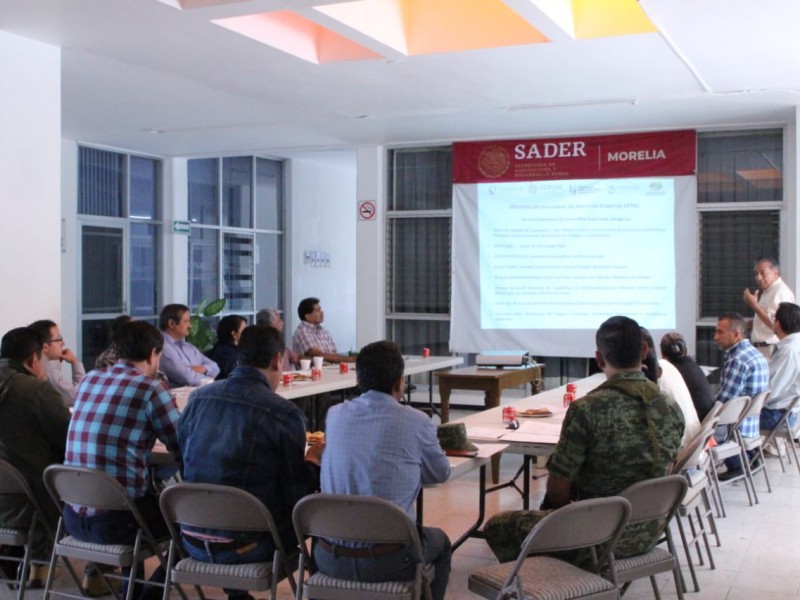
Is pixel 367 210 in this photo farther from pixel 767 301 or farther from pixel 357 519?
pixel 357 519

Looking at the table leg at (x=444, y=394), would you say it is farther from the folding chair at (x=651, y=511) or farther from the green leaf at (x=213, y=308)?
the green leaf at (x=213, y=308)

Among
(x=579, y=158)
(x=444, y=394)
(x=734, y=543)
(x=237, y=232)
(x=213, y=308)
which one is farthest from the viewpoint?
(x=237, y=232)

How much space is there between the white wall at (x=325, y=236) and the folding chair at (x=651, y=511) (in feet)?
28.9

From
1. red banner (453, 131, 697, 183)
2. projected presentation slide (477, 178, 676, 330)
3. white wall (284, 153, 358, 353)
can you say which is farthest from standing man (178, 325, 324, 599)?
white wall (284, 153, 358, 353)

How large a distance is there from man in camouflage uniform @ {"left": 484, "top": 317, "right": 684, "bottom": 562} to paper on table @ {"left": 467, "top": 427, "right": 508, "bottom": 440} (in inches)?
33.6

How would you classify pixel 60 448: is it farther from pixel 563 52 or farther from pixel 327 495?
pixel 563 52

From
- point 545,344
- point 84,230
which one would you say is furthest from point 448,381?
point 84,230

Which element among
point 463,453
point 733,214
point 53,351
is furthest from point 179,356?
point 733,214

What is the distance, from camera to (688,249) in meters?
9.01

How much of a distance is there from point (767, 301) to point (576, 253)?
86.1 inches

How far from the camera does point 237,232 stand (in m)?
11.6

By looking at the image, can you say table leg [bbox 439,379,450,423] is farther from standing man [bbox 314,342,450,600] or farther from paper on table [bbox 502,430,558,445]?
standing man [bbox 314,342,450,600]

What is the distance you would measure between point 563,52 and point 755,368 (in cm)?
234

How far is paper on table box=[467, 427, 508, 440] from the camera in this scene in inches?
160
